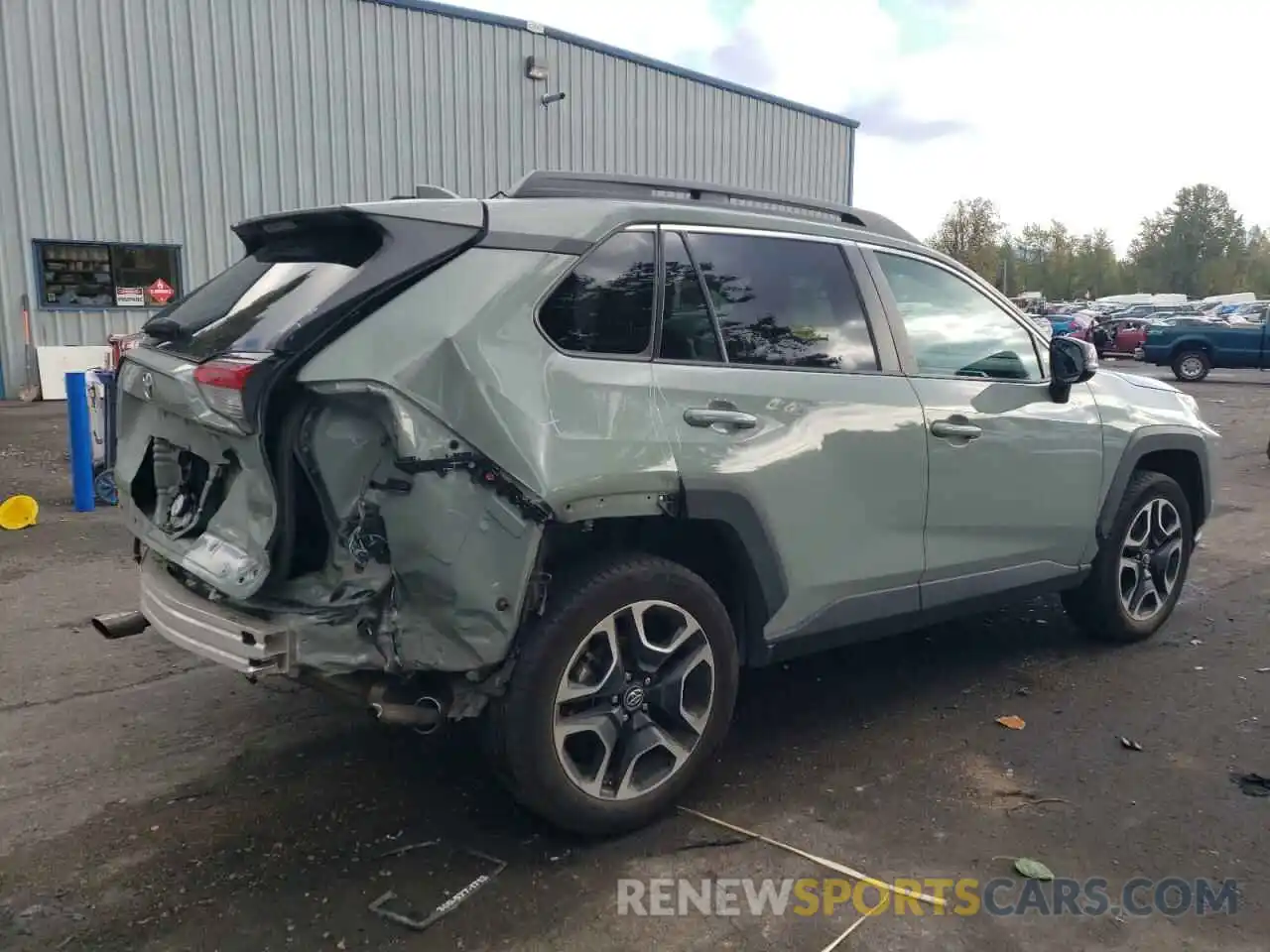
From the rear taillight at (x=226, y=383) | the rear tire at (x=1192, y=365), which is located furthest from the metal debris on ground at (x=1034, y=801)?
the rear tire at (x=1192, y=365)

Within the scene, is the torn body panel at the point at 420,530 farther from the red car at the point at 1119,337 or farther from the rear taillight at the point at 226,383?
the red car at the point at 1119,337

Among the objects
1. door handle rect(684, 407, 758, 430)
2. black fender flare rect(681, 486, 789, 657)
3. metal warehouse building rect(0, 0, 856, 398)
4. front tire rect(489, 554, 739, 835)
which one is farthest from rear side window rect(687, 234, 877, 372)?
metal warehouse building rect(0, 0, 856, 398)

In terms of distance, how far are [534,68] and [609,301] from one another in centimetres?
1596

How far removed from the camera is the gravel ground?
2.71 m

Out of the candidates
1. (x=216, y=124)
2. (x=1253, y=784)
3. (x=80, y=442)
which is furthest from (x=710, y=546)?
(x=216, y=124)

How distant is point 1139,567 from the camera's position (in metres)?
4.95

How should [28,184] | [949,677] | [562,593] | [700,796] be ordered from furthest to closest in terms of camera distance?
[28,184]
[949,677]
[700,796]
[562,593]

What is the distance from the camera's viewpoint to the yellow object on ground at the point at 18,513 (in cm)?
708

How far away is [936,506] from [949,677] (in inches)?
44.5

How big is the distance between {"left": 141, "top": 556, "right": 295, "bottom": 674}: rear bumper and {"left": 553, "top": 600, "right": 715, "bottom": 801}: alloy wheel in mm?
787

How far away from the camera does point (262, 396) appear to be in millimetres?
2658

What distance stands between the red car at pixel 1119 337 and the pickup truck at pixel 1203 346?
618cm

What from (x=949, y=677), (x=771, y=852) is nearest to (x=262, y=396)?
(x=771, y=852)

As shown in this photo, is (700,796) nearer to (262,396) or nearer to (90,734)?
(262,396)
